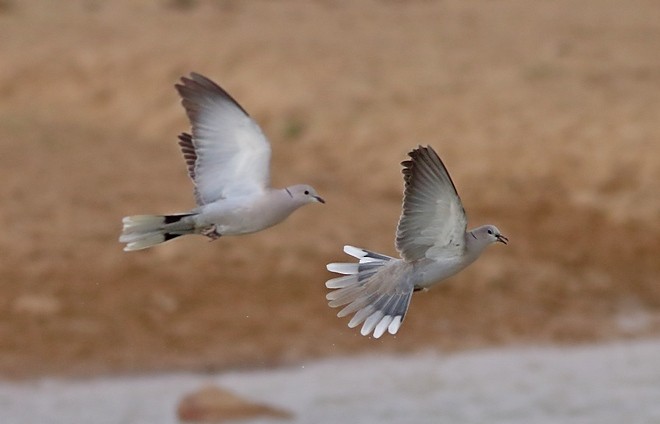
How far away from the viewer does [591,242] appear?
57.7 feet

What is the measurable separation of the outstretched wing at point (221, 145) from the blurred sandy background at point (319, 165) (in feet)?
20.1

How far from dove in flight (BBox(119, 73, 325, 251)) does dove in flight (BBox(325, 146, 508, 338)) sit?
17.3 inches

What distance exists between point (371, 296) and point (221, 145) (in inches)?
47.9

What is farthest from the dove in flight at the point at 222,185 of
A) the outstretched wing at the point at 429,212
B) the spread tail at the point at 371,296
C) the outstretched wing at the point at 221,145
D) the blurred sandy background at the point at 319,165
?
the blurred sandy background at the point at 319,165

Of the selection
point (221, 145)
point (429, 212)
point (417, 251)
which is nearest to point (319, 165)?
point (221, 145)

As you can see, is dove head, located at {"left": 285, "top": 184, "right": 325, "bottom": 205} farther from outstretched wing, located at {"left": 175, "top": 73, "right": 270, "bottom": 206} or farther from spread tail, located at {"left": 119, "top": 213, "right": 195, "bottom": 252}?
spread tail, located at {"left": 119, "top": 213, "right": 195, "bottom": 252}

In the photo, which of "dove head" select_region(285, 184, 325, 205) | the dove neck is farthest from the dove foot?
the dove neck

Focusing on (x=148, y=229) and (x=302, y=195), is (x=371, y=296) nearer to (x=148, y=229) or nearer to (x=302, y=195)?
(x=302, y=195)

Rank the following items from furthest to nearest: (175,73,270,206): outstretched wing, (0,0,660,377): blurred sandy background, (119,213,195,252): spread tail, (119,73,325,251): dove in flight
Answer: (0,0,660,377): blurred sandy background, (175,73,270,206): outstretched wing, (119,213,195,252): spread tail, (119,73,325,251): dove in flight

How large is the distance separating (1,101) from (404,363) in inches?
321

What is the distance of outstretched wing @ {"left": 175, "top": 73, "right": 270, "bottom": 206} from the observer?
854 centimetres

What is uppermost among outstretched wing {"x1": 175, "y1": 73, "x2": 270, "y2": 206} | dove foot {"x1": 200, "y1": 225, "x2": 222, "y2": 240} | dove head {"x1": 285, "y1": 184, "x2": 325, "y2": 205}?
outstretched wing {"x1": 175, "y1": 73, "x2": 270, "y2": 206}

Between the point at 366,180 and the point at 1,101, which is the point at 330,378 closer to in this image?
the point at 366,180

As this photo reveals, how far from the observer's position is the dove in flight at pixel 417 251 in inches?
298
